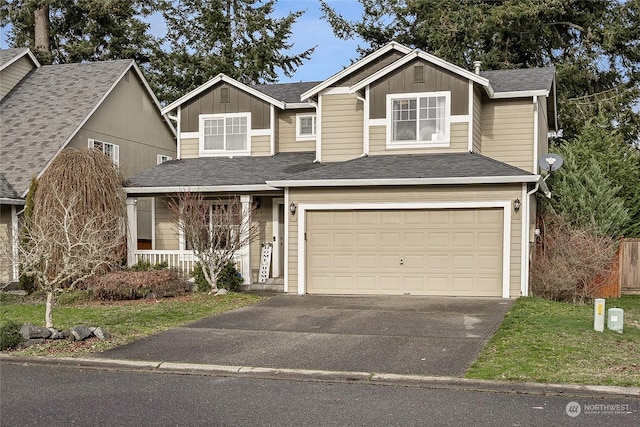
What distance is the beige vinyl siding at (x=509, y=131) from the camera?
1841 centimetres

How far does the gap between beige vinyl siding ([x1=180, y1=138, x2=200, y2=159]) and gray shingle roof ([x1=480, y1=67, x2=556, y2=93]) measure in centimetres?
909

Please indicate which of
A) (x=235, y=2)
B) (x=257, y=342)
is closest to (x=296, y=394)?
(x=257, y=342)

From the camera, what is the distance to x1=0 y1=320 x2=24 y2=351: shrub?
375 inches

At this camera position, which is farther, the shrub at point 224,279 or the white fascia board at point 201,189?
the white fascia board at point 201,189

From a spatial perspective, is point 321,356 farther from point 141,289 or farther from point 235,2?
point 235,2

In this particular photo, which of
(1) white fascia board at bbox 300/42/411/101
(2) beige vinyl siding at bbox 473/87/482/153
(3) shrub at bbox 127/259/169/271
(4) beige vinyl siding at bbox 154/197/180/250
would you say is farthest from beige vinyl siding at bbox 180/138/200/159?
(2) beige vinyl siding at bbox 473/87/482/153

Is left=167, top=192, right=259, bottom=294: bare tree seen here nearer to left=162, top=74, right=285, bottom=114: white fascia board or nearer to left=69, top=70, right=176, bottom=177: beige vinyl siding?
left=162, top=74, right=285, bottom=114: white fascia board

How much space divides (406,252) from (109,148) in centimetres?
1153

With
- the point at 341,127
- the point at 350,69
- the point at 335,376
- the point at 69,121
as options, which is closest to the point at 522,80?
the point at 350,69

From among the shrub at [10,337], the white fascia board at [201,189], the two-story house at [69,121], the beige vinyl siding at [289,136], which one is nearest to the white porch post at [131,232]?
the white fascia board at [201,189]

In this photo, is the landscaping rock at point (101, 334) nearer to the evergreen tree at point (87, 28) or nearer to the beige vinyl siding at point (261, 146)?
the beige vinyl siding at point (261, 146)

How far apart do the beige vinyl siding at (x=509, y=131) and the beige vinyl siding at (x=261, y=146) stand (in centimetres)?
642

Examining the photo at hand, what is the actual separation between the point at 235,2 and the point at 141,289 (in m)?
25.1

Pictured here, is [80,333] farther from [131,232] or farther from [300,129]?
[300,129]
